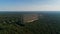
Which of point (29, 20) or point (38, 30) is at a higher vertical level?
point (29, 20)

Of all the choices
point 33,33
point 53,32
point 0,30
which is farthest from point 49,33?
point 0,30

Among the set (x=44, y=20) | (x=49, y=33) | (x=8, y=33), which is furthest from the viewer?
(x=44, y=20)

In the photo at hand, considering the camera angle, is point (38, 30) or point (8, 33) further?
point (38, 30)

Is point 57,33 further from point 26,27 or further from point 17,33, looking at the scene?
point 17,33

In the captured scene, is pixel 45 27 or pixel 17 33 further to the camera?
→ pixel 45 27

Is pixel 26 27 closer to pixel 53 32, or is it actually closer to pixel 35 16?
pixel 35 16

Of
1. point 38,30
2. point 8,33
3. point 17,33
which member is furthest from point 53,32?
point 8,33

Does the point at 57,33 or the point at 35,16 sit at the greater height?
the point at 35,16

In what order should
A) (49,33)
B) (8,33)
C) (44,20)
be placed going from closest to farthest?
1. (8,33)
2. (49,33)
3. (44,20)

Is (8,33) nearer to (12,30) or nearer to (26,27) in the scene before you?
(12,30)
